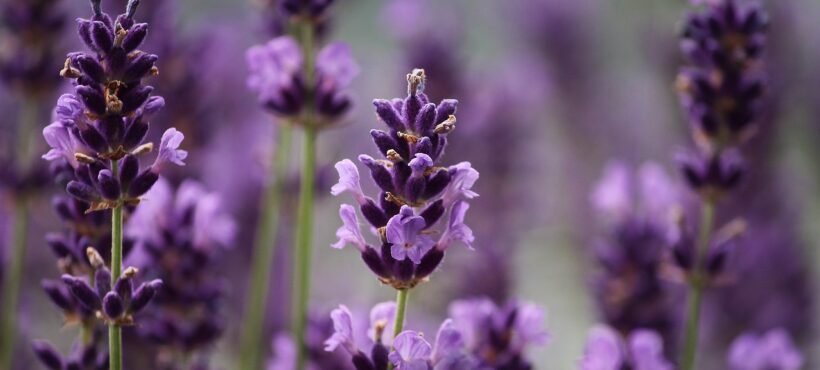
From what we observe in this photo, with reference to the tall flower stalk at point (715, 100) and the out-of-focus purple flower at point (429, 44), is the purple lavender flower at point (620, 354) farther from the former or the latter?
the out-of-focus purple flower at point (429, 44)

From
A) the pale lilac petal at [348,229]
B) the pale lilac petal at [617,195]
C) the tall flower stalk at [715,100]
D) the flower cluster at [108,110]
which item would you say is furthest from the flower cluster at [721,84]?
the flower cluster at [108,110]

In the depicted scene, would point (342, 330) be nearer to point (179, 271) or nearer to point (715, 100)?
point (179, 271)

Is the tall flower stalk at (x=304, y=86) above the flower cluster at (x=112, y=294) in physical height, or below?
above

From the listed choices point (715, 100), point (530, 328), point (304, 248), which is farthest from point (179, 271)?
point (715, 100)

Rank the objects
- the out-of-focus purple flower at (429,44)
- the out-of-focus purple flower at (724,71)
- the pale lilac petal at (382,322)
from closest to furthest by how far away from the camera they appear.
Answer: the pale lilac petal at (382,322), the out-of-focus purple flower at (724,71), the out-of-focus purple flower at (429,44)

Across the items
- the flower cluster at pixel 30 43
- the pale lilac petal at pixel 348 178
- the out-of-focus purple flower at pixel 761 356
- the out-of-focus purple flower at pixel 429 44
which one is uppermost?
the out-of-focus purple flower at pixel 429 44

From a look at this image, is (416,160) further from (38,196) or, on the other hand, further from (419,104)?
(38,196)

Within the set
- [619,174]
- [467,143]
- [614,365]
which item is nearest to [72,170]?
[614,365]
